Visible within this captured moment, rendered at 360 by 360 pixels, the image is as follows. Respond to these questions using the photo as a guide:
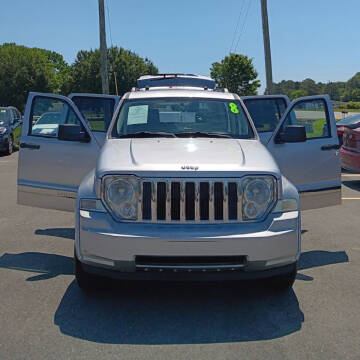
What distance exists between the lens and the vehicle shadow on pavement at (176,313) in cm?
404

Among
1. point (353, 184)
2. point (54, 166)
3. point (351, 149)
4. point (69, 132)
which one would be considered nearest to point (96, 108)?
point (54, 166)

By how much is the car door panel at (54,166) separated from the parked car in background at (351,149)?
698 cm

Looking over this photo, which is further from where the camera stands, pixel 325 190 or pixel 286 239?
pixel 325 190

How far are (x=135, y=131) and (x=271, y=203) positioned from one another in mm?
1849

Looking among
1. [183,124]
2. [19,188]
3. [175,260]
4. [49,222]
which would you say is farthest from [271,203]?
[49,222]

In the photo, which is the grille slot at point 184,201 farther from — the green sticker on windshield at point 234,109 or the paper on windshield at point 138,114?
the green sticker on windshield at point 234,109

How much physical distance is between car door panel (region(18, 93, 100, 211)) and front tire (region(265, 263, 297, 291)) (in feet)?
8.21

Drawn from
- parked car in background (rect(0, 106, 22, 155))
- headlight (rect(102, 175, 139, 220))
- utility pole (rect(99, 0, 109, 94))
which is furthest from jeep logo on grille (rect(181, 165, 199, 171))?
utility pole (rect(99, 0, 109, 94))

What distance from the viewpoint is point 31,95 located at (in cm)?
659

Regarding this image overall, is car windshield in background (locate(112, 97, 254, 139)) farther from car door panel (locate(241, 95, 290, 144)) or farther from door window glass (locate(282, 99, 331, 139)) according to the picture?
car door panel (locate(241, 95, 290, 144))

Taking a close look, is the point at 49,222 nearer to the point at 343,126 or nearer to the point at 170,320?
the point at 170,320

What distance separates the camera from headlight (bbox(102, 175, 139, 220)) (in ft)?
14.5

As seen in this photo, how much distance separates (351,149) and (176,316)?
27.8 ft

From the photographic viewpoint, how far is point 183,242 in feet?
14.0
